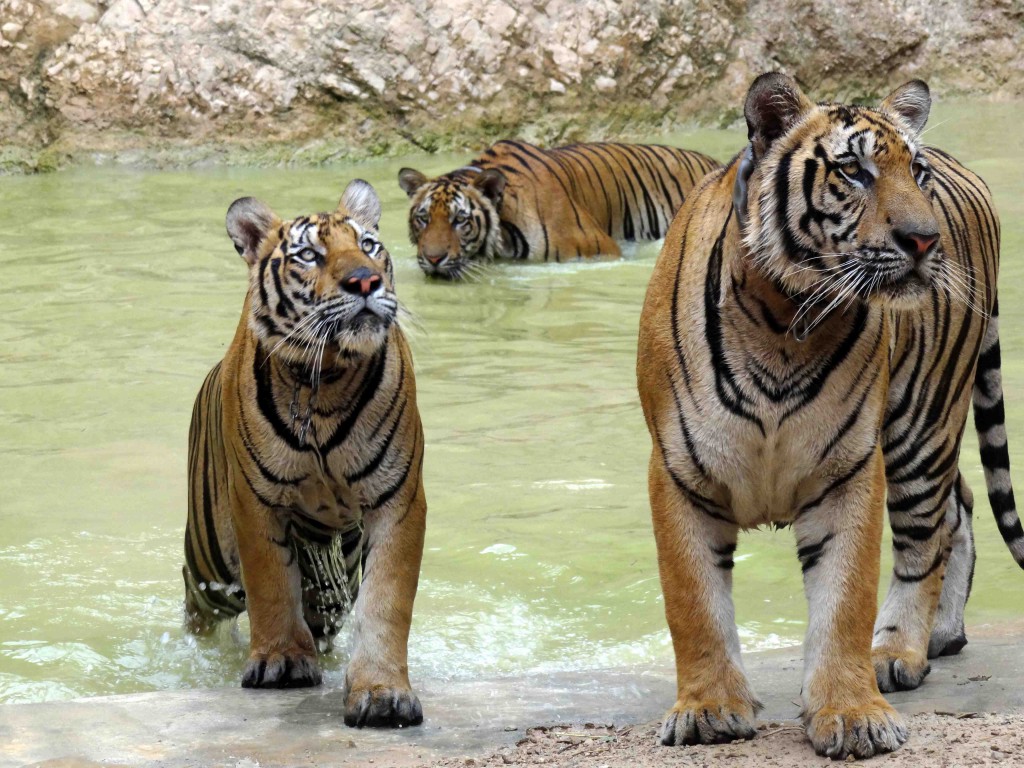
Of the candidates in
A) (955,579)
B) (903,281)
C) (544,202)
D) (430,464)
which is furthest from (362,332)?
(544,202)

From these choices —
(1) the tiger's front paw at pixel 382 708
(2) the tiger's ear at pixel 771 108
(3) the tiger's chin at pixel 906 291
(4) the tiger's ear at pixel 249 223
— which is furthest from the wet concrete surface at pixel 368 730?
(2) the tiger's ear at pixel 771 108

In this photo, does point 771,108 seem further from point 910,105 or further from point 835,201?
point 910,105

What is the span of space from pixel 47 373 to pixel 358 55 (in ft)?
20.0

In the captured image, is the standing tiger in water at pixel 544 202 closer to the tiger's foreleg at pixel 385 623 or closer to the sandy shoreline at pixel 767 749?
the tiger's foreleg at pixel 385 623

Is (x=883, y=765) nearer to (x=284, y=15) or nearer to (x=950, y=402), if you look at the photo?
(x=950, y=402)

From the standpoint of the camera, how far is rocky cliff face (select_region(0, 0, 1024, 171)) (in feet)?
41.2

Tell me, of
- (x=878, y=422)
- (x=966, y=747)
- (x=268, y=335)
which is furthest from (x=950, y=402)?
(x=268, y=335)

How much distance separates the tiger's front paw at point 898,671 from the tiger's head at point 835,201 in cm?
103

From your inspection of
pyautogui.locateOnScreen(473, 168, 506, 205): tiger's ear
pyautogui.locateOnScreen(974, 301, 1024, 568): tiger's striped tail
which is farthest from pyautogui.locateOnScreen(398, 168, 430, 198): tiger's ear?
pyautogui.locateOnScreen(974, 301, 1024, 568): tiger's striped tail

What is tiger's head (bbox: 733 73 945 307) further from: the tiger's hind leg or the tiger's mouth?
the tiger's hind leg

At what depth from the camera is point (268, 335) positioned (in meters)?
3.78

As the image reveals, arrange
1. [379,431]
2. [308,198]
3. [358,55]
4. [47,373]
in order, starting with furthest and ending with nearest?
[358,55] < [308,198] < [47,373] < [379,431]

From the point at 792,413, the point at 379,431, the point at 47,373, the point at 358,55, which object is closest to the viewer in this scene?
the point at 792,413

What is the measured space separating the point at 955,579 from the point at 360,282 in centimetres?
179
